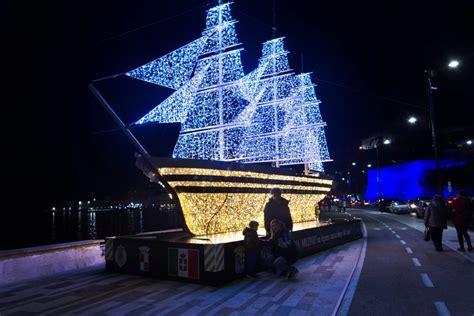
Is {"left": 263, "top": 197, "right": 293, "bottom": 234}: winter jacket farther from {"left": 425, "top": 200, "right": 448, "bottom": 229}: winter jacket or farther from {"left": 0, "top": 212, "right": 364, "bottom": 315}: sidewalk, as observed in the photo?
{"left": 425, "top": 200, "right": 448, "bottom": 229}: winter jacket

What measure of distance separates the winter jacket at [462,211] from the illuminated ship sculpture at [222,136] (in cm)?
699

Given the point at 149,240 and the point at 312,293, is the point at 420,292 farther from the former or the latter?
the point at 149,240

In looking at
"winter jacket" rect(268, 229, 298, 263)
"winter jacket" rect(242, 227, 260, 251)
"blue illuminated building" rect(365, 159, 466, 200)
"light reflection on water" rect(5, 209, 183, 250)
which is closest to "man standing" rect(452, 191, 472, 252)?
"winter jacket" rect(268, 229, 298, 263)

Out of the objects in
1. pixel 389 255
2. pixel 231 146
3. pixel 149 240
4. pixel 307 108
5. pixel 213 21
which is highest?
pixel 213 21

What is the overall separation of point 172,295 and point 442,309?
532 centimetres

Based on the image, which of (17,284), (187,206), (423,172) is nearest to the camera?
(17,284)

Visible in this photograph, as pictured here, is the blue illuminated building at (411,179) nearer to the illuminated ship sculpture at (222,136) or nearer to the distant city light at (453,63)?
the illuminated ship sculpture at (222,136)

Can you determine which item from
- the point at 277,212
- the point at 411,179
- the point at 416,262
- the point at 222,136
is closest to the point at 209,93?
the point at 222,136

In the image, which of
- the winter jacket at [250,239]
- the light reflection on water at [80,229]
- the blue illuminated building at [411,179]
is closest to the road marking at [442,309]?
the winter jacket at [250,239]

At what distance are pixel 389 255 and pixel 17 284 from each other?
11.5 meters

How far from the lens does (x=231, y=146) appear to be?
19.6 metres

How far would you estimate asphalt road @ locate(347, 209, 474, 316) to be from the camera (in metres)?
7.54

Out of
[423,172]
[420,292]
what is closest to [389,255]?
[420,292]

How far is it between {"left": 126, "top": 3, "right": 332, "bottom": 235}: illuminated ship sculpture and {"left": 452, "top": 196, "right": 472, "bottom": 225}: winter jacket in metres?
6.99
